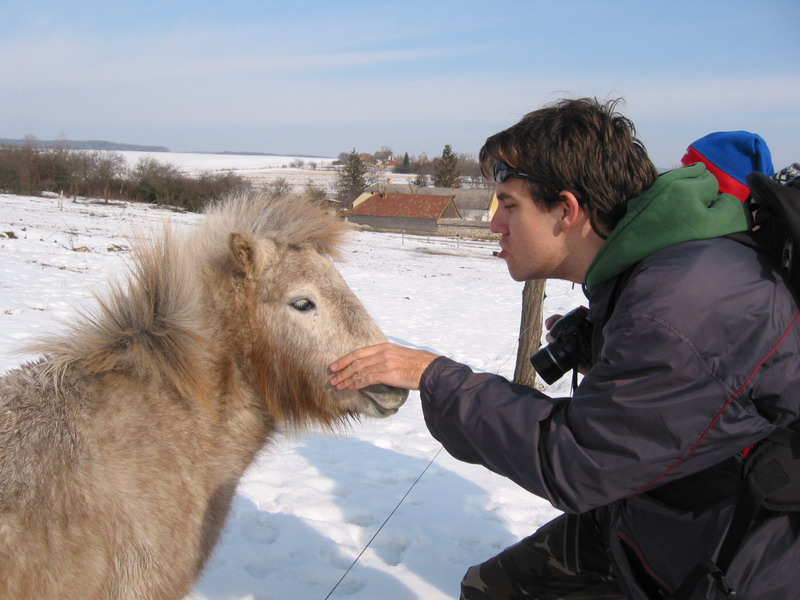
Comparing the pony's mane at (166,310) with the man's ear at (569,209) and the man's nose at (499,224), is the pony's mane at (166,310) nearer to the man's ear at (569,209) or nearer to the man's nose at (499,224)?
the man's nose at (499,224)

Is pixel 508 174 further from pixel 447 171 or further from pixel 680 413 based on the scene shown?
pixel 447 171

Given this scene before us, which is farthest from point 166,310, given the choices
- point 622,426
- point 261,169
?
point 261,169

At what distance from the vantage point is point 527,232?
220cm

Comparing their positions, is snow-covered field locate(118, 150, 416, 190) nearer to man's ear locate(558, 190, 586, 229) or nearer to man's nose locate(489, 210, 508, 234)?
man's nose locate(489, 210, 508, 234)

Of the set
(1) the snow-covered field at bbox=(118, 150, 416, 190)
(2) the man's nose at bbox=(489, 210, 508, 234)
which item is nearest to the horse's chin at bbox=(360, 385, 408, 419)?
(2) the man's nose at bbox=(489, 210, 508, 234)

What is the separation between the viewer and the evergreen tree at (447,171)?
81562 mm

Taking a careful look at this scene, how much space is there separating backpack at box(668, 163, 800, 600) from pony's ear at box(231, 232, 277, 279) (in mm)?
1979

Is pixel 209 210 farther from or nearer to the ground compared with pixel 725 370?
farther from the ground

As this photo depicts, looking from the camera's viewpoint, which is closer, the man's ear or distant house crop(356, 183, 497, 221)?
the man's ear

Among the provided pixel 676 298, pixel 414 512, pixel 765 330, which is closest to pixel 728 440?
pixel 765 330

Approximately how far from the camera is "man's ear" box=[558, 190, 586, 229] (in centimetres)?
208

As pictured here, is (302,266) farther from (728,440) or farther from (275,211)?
(728,440)

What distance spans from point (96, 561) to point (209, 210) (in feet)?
5.84

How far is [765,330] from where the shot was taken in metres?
1.62
